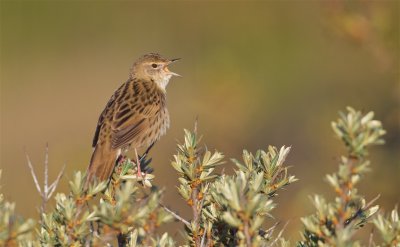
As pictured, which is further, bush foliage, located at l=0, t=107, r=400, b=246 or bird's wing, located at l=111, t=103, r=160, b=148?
bird's wing, located at l=111, t=103, r=160, b=148

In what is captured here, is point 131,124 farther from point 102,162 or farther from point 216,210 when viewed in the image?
point 216,210

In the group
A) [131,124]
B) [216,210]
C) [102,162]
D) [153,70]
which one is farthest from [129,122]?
[216,210]

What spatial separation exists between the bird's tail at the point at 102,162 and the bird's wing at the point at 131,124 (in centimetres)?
12

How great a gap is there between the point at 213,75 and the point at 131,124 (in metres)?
3.65

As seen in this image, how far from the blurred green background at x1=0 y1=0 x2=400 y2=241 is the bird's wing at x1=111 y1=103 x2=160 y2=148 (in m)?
1.96

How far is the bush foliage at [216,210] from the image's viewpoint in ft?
10.0

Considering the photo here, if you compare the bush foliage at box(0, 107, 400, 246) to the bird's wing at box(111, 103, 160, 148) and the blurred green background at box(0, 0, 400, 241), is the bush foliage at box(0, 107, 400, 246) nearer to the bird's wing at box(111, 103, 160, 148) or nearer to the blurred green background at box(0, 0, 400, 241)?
the bird's wing at box(111, 103, 160, 148)

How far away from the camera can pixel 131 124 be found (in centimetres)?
630

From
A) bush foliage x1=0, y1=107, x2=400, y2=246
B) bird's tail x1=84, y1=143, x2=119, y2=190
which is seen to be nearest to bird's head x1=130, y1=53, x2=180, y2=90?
bird's tail x1=84, y1=143, x2=119, y2=190

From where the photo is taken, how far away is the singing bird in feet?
18.9

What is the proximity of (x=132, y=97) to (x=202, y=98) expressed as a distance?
350cm

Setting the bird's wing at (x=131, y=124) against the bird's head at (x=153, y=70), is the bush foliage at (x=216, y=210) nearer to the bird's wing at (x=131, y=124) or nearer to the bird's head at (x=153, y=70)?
the bird's wing at (x=131, y=124)

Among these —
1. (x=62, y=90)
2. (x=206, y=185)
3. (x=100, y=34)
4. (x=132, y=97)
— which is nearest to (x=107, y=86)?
(x=62, y=90)

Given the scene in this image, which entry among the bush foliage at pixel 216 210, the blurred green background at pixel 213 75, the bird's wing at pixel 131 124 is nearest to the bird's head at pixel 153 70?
the bird's wing at pixel 131 124
